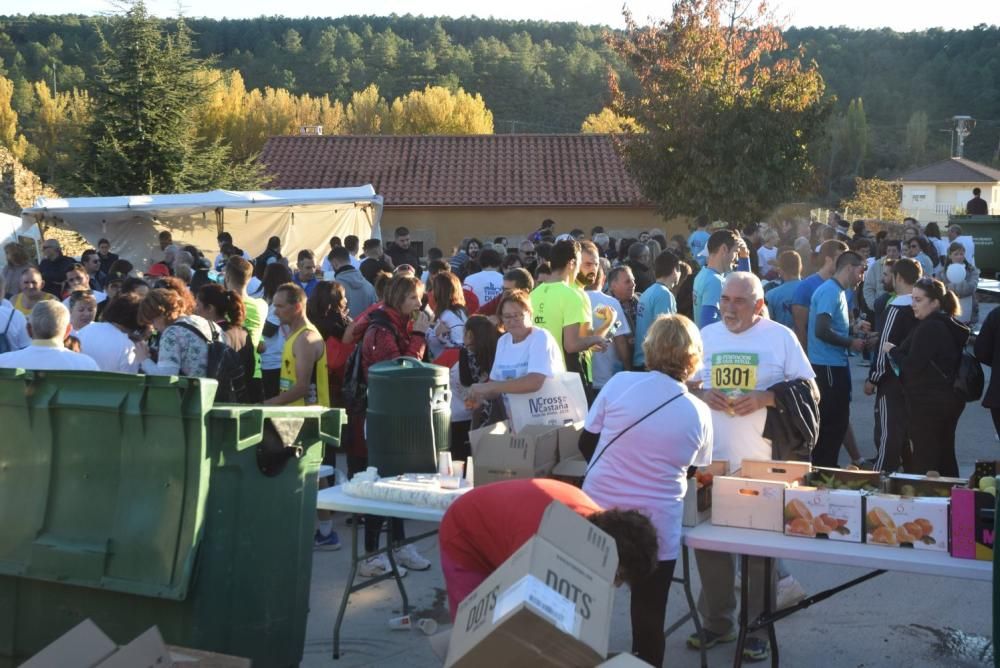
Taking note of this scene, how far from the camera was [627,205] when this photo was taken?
113 feet

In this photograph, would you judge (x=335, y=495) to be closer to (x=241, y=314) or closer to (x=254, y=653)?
(x=254, y=653)

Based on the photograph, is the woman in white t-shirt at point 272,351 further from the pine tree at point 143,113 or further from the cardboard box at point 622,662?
the pine tree at point 143,113

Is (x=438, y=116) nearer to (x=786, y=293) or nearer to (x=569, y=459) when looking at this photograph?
(x=786, y=293)

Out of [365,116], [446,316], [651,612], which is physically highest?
[365,116]

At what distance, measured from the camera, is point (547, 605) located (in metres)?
3.01

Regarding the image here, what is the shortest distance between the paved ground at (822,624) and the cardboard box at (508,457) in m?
1.08

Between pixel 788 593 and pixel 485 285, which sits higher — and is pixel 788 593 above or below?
below

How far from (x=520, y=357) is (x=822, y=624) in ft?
7.29

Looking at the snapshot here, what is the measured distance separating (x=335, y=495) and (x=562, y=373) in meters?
1.66

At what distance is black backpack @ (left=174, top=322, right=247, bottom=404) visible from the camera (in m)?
6.52

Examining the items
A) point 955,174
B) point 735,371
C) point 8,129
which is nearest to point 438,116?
point 8,129

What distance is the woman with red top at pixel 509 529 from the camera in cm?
357

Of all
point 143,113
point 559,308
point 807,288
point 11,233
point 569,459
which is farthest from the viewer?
point 143,113

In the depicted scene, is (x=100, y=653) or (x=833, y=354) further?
(x=833, y=354)
